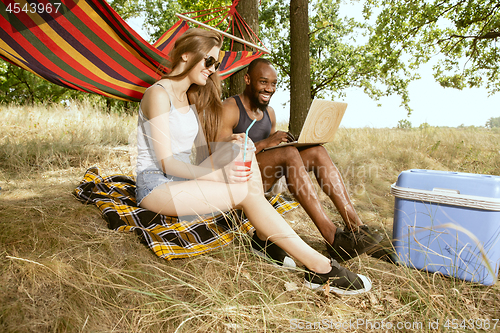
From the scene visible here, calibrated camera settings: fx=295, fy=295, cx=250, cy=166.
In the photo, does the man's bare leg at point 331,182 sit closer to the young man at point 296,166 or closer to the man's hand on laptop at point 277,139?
the young man at point 296,166

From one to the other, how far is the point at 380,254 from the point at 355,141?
3773mm

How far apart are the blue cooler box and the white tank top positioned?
1.27 meters

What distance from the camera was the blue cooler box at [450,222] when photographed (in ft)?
4.89

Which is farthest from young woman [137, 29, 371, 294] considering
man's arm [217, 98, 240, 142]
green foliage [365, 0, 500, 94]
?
green foliage [365, 0, 500, 94]

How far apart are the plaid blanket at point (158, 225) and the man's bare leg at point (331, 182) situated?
1.15 ft

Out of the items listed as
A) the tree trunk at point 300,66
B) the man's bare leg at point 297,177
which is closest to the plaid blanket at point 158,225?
the man's bare leg at point 297,177

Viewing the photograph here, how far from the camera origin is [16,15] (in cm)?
240

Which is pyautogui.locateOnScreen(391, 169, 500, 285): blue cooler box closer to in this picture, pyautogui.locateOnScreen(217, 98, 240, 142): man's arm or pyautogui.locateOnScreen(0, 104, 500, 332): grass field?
pyautogui.locateOnScreen(0, 104, 500, 332): grass field

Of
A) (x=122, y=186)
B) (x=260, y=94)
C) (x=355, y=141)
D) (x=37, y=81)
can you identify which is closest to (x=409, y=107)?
(x=355, y=141)

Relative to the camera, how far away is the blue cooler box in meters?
1.49

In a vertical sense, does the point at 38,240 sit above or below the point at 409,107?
below

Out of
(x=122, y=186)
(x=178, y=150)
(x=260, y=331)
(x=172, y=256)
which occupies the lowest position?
(x=260, y=331)

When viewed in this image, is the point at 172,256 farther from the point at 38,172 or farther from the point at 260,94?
the point at 38,172

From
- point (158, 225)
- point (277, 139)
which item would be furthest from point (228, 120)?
point (158, 225)
